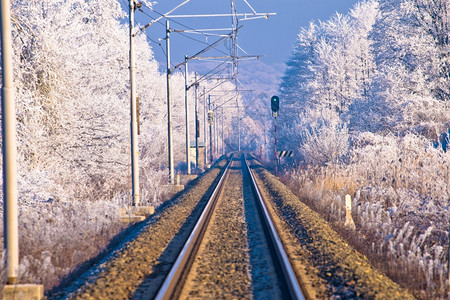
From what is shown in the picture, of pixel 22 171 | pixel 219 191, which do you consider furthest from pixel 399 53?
pixel 22 171

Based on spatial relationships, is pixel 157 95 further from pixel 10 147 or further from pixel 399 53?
pixel 10 147

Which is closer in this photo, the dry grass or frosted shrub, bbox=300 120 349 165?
the dry grass

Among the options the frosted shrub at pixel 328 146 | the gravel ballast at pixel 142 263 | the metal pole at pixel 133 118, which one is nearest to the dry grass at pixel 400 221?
the gravel ballast at pixel 142 263

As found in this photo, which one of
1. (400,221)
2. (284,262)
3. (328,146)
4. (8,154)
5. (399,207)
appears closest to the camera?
(8,154)

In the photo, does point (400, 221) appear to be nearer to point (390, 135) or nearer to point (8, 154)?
point (8, 154)

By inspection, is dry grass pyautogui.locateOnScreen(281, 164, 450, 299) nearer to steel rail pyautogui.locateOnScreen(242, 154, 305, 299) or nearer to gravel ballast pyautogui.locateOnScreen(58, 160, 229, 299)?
steel rail pyautogui.locateOnScreen(242, 154, 305, 299)

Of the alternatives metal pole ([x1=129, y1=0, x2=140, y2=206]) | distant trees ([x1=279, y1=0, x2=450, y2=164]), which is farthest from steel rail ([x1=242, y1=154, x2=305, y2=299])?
distant trees ([x1=279, y1=0, x2=450, y2=164])

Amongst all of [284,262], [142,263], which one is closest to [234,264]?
[284,262]

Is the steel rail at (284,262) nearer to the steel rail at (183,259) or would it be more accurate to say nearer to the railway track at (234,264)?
the railway track at (234,264)

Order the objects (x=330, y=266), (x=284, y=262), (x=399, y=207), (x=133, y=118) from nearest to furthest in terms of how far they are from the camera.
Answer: (x=330, y=266) < (x=284, y=262) < (x=399, y=207) < (x=133, y=118)

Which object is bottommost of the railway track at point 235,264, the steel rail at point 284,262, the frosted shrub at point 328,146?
the railway track at point 235,264

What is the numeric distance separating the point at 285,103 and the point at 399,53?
1205 inches

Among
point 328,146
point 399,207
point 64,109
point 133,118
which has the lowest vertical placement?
point 399,207

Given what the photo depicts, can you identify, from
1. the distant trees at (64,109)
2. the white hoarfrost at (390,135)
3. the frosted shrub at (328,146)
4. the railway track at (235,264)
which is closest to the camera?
the railway track at (235,264)
